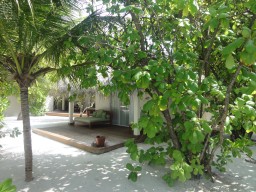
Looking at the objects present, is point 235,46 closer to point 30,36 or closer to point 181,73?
A: point 181,73

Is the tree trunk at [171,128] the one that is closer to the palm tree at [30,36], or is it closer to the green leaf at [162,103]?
the green leaf at [162,103]

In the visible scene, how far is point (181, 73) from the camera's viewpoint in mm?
3502

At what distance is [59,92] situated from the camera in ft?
58.0

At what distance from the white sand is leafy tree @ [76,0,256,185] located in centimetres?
43

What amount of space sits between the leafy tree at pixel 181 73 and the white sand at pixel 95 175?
17.1 inches

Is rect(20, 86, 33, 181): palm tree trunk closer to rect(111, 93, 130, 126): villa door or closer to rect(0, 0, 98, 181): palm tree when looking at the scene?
rect(0, 0, 98, 181): palm tree

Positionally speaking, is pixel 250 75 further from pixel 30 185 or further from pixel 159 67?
pixel 30 185

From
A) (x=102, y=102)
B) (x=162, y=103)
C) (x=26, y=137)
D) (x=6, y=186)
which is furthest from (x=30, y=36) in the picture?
(x=102, y=102)

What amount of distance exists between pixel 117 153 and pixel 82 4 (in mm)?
5002

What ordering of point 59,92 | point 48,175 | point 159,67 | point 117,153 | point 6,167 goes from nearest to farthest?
1. point 159,67
2. point 48,175
3. point 6,167
4. point 117,153
5. point 59,92

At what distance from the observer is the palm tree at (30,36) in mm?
3871

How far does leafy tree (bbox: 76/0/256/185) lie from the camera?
346cm

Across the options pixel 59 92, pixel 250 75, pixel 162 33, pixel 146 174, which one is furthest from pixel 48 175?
pixel 59 92

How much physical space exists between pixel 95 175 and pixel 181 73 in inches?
138
